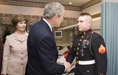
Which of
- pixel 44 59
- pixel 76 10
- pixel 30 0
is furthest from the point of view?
pixel 76 10

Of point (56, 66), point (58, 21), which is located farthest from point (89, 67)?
point (58, 21)

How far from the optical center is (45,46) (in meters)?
1.09

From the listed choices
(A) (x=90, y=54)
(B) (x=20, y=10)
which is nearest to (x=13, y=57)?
(A) (x=90, y=54)

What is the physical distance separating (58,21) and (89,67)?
864mm

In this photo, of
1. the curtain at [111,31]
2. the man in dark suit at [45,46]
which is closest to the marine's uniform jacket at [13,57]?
the man in dark suit at [45,46]

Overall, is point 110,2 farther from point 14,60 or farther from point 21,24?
point 14,60

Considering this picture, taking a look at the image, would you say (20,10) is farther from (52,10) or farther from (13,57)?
(52,10)

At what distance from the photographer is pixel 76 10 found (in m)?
5.91

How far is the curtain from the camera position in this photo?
7.55 ft

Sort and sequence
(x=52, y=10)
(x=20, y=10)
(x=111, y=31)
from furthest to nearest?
(x=20, y=10), (x=111, y=31), (x=52, y=10)

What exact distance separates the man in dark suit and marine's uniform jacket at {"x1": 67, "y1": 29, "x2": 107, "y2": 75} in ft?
1.98

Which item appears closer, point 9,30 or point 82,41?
point 82,41

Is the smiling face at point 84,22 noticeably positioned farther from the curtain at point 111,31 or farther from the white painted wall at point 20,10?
the white painted wall at point 20,10

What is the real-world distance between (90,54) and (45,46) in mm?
880
